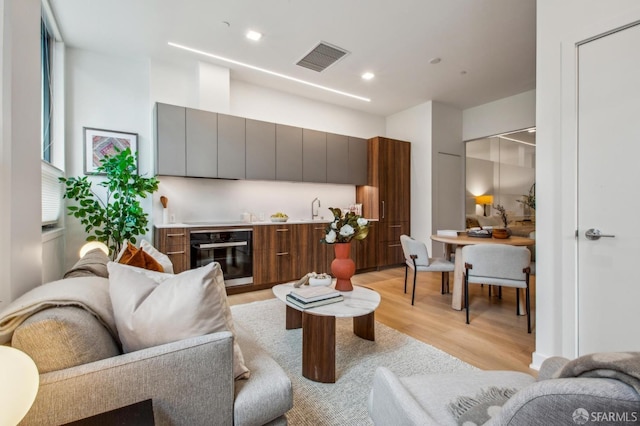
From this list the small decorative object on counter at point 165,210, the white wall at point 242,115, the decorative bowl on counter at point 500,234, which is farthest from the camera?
the white wall at point 242,115

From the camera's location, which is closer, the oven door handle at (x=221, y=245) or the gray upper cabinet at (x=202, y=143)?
the oven door handle at (x=221, y=245)

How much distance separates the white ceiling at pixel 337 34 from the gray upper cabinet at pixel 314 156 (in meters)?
0.82

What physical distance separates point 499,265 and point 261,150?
10.7ft

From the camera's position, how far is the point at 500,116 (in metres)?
4.88

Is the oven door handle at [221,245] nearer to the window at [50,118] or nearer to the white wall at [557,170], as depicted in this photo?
the window at [50,118]

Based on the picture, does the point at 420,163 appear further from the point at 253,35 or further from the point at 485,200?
the point at 253,35

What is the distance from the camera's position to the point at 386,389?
89 centimetres

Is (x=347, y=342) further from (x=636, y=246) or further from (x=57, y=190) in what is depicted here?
(x=57, y=190)

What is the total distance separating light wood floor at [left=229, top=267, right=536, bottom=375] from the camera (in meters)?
2.13

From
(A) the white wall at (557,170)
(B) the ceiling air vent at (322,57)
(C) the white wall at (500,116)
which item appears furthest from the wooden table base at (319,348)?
(C) the white wall at (500,116)

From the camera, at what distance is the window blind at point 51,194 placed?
252 centimetres

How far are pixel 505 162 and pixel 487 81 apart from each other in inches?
75.5

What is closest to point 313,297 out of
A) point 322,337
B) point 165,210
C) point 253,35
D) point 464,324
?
point 322,337

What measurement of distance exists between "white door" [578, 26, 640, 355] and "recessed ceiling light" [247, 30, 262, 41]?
9.52 feet
